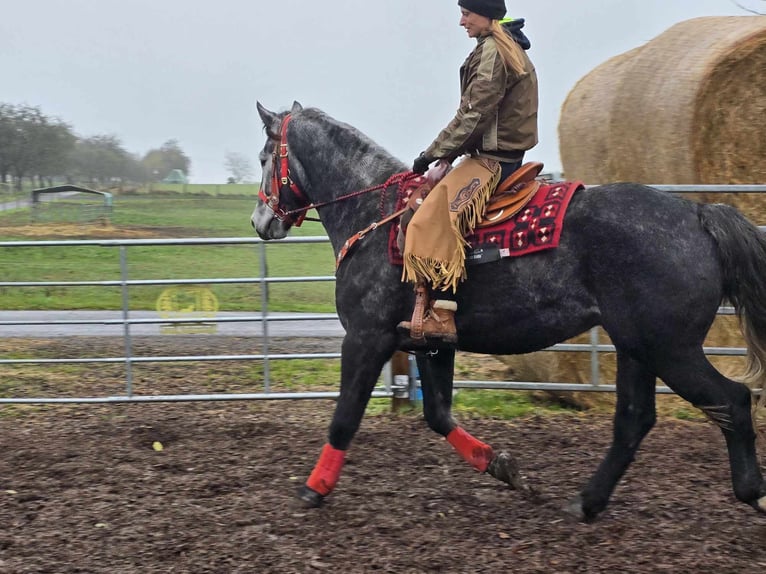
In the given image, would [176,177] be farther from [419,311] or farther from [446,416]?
[419,311]

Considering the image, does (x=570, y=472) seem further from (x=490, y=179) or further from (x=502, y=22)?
(x=502, y=22)

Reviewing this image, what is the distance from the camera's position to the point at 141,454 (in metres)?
5.57

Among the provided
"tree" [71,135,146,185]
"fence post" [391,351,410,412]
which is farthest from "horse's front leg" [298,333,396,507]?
"tree" [71,135,146,185]

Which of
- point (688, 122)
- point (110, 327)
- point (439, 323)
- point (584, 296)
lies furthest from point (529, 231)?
point (110, 327)

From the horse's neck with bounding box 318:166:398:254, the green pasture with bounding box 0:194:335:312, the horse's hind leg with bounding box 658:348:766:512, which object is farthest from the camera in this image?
the green pasture with bounding box 0:194:335:312

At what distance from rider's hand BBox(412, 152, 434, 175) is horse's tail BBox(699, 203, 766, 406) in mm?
1372

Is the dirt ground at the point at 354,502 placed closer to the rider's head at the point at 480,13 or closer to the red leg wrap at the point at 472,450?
the red leg wrap at the point at 472,450

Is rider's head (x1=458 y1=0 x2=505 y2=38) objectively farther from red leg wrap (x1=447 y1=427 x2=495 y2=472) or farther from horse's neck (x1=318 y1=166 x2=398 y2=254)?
red leg wrap (x1=447 y1=427 x2=495 y2=472)

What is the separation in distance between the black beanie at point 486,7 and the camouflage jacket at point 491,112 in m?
0.12

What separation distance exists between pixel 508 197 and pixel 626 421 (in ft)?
4.28

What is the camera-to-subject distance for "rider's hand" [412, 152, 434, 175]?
172 inches

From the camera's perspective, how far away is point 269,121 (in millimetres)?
5090

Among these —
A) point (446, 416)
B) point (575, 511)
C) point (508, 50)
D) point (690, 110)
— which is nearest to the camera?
point (508, 50)

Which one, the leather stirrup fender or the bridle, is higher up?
the bridle
